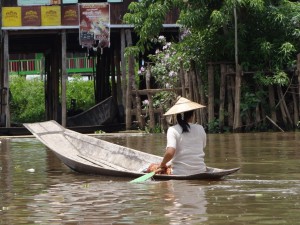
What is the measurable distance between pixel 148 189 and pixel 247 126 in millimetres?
11234

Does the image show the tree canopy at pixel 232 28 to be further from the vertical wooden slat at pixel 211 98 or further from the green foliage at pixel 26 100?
the green foliage at pixel 26 100

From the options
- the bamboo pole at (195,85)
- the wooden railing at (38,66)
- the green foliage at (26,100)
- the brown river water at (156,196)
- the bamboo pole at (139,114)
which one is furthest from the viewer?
the wooden railing at (38,66)

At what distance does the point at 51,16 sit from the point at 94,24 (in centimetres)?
128

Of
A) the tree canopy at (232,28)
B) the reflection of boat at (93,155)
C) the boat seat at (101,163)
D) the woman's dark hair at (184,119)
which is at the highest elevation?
the tree canopy at (232,28)

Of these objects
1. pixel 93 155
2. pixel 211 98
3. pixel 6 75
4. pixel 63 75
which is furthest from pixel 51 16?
pixel 93 155

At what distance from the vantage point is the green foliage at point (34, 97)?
120ft

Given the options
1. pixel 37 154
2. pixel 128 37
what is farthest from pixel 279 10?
pixel 37 154

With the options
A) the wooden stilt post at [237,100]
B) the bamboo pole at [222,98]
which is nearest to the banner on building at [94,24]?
the bamboo pole at [222,98]

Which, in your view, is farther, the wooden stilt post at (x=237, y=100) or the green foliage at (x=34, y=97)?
the green foliage at (x=34, y=97)

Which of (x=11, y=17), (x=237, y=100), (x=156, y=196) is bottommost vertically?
(x=156, y=196)

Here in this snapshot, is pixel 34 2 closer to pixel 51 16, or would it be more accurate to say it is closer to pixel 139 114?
pixel 51 16

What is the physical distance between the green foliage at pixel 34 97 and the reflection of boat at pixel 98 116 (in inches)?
424

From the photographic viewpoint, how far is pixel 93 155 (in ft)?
40.9

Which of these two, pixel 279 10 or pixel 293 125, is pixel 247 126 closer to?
pixel 293 125
